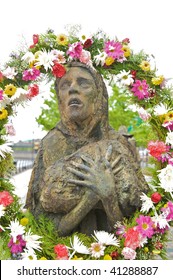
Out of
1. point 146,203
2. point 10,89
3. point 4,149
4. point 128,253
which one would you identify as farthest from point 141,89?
point 128,253

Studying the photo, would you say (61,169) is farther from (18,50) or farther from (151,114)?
(18,50)

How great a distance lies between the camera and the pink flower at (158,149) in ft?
15.7

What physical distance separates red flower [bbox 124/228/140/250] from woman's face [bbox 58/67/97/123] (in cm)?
116

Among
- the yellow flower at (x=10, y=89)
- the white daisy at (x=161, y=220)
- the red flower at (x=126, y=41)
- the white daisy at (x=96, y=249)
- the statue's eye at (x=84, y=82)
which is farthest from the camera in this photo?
the red flower at (x=126, y=41)

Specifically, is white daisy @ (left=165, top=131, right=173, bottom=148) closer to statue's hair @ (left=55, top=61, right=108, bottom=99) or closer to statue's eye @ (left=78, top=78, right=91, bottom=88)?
statue's hair @ (left=55, top=61, right=108, bottom=99)

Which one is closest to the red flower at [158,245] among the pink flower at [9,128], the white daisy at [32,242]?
the white daisy at [32,242]

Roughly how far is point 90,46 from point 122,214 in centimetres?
175

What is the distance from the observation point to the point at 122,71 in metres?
5.00

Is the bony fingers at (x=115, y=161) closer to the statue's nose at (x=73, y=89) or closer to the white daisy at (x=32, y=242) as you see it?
the statue's nose at (x=73, y=89)

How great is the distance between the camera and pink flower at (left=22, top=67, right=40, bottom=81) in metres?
4.92

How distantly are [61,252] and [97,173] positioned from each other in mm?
801

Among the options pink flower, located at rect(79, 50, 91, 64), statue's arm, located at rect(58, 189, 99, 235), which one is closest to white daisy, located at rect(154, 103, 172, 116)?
pink flower, located at rect(79, 50, 91, 64)

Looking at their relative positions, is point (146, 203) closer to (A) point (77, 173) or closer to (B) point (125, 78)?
(A) point (77, 173)

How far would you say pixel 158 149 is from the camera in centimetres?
479
